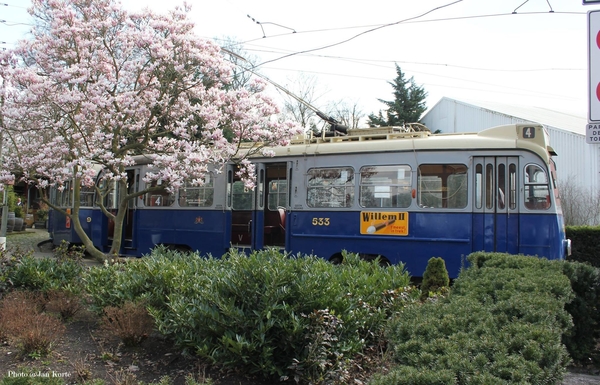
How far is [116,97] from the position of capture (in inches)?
448

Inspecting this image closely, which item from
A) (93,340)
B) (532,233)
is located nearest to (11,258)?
(93,340)

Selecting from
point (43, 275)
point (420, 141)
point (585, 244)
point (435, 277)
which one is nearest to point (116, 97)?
point (43, 275)

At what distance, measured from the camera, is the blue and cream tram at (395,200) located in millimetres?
10148

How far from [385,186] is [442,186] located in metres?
1.16

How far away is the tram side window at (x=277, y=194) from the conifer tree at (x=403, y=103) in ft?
85.4

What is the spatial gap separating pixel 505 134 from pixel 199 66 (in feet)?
21.9

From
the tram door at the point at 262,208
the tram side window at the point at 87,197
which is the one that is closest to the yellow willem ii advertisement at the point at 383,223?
the tram door at the point at 262,208

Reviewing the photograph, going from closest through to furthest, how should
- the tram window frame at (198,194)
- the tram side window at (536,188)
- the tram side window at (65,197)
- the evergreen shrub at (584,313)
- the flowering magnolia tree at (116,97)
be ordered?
1. the evergreen shrub at (584,313)
2. the tram side window at (536,188)
3. the flowering magnolia tree at (116,97)
4. the tram window frame at (198,194)
5. the tram side window at (65,197)

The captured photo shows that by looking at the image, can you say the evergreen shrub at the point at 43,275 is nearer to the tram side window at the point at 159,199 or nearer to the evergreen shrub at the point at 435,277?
the evergreen shrub at the point at 435,277

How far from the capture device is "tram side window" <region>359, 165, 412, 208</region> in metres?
11.0

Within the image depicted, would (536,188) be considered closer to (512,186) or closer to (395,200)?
(512,186)

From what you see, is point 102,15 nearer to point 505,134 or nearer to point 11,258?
point 11,258

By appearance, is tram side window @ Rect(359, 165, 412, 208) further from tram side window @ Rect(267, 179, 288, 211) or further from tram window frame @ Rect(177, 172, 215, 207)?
tram window frame @ Rect(177, 172, 215, 207)

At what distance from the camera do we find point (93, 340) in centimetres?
639
